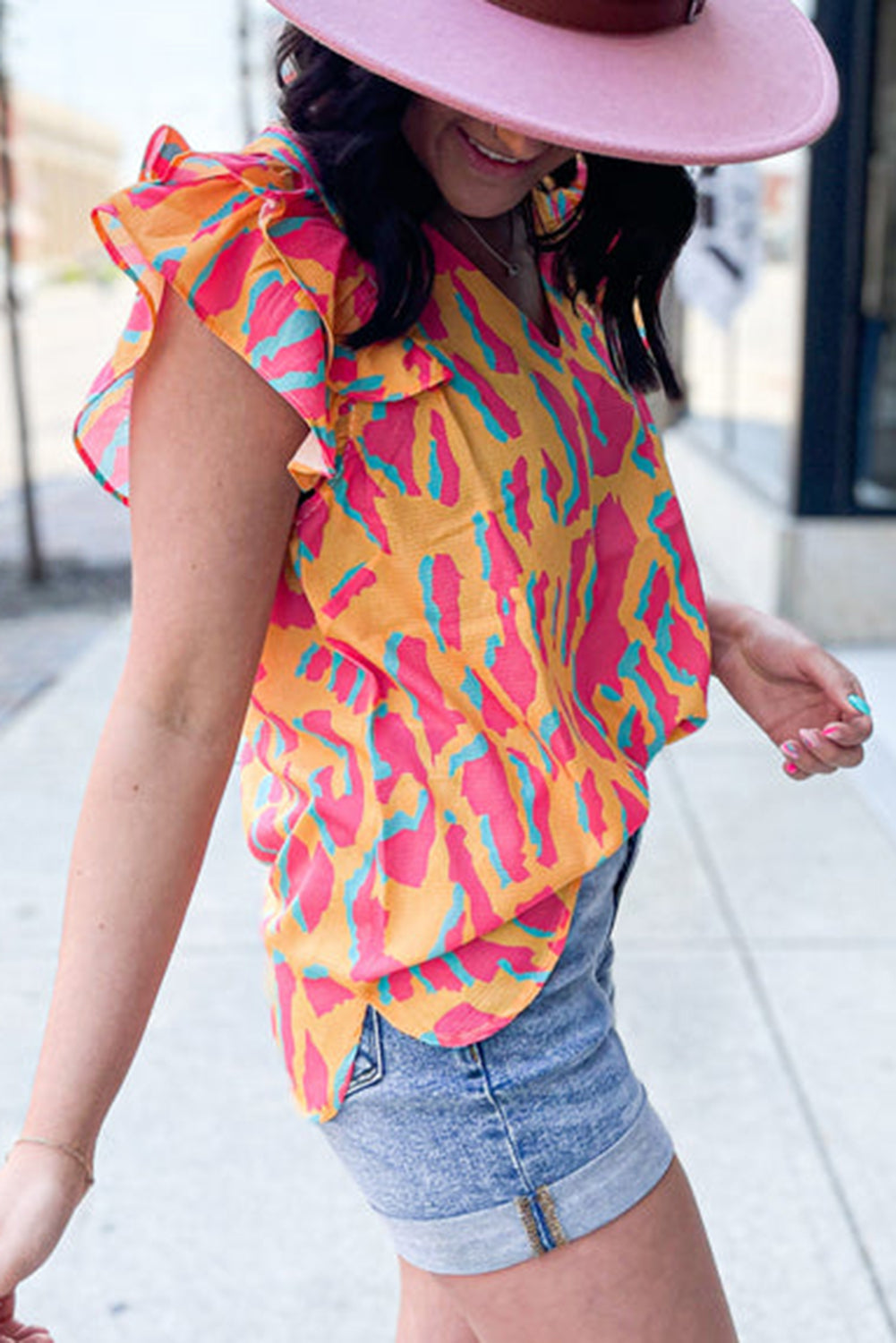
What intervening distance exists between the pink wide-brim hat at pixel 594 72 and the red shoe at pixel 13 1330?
2.79 ft

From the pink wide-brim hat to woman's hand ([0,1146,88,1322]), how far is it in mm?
747

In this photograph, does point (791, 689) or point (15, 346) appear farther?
point (15, 346)

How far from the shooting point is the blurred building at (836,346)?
558cm

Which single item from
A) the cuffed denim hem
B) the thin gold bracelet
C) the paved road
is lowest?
the paved road

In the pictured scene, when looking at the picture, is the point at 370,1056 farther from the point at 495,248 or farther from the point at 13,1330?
the point at 495,248

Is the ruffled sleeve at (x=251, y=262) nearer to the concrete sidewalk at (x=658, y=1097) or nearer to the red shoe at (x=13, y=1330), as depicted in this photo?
the red shoe at (x=13, y=1330)

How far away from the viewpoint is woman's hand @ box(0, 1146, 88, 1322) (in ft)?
3.32

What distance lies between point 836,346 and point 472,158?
4.98 metres

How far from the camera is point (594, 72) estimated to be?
106cm

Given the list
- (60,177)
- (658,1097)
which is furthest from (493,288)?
(60,177)

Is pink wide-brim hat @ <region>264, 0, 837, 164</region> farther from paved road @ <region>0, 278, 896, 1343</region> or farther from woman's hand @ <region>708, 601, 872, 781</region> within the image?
paved road @ <region>0, 278, 896, 1343</region>

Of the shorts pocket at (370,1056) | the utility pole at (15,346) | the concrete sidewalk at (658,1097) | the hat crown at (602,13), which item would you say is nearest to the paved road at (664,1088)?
the concrete sidewalk at (658,1097)

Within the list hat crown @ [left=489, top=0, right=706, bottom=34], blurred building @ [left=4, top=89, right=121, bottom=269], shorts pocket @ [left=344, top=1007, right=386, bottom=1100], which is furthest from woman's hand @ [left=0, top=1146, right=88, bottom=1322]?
blurred building @ [left=4, top=89, right=121, bottom=269]

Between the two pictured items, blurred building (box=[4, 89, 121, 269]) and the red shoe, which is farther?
blurred building (box=[4, 89, 121, 269])
